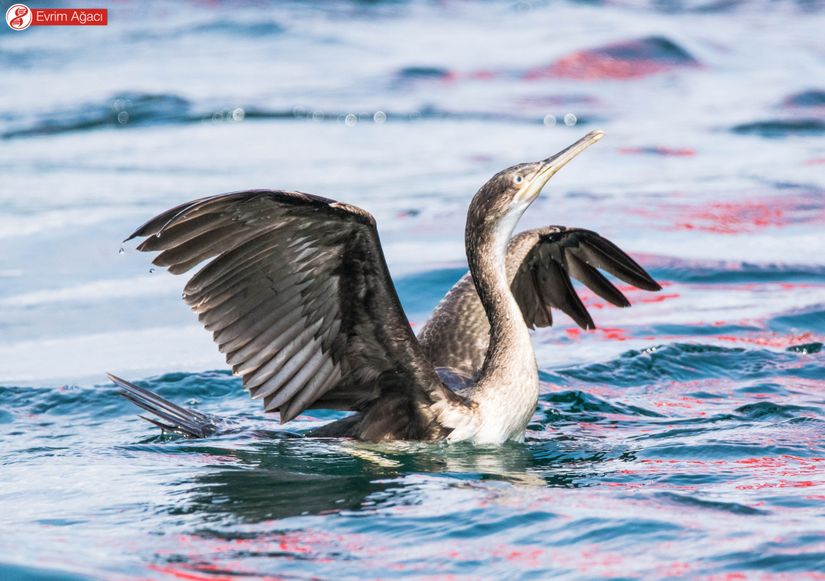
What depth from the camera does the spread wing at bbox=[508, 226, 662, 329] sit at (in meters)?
7.39

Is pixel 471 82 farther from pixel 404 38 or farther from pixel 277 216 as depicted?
pixel 277 216

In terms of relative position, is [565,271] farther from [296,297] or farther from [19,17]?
[19,17]

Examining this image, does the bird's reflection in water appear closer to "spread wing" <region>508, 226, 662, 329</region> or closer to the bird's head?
the bird's head

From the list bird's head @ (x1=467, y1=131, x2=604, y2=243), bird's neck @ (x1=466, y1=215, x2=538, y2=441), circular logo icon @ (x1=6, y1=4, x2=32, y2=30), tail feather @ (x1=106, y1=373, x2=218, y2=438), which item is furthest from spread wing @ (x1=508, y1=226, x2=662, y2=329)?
circular logo icon @ (x1=6, y1=4, x2=32, y2=30)

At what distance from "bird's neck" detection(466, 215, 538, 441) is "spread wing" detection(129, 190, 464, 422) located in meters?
0.24

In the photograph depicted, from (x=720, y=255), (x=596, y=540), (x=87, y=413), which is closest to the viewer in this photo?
(x=596, y=540)

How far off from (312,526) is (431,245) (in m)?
6.24

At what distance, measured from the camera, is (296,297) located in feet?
19.7

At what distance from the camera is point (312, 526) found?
5.43 m

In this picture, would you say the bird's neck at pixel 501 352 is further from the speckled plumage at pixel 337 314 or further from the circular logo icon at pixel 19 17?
the circular logo icon at pixel 19 17

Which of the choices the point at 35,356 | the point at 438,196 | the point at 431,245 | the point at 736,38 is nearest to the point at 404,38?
the point at 736,38

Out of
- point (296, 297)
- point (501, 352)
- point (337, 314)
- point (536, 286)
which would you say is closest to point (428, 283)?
point (536, 286)

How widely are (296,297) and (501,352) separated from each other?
42.5 inches

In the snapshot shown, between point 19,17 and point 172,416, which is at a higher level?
point 19,17
